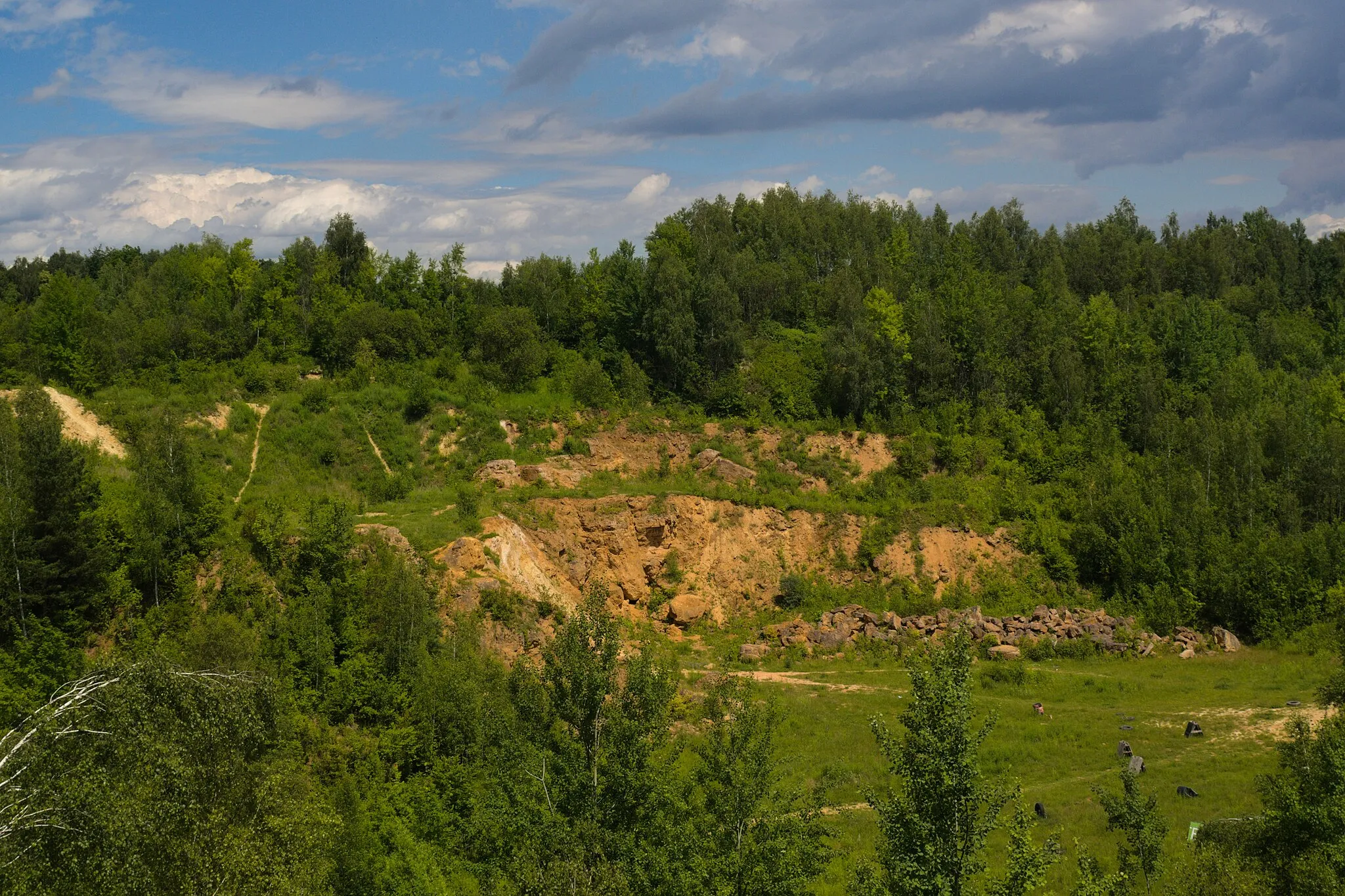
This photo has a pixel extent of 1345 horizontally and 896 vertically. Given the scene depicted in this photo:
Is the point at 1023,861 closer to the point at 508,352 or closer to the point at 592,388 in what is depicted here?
the point at 592,388

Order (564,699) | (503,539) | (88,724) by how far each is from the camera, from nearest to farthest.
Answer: (88,724) → (564,699) → (503,539)

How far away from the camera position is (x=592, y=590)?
3341 cm

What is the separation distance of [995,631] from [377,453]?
30.9m

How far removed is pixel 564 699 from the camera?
20734 mm

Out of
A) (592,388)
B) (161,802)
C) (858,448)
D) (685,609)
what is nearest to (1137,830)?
(161,802)

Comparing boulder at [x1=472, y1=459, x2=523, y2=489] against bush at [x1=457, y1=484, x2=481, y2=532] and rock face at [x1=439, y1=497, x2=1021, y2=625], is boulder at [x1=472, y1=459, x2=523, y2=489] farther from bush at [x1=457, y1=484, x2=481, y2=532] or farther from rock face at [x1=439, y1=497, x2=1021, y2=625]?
bush at [x1=457, y1=484, x2=481, y2=532]

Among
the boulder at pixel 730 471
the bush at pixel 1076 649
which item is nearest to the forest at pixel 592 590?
the boulder at pixel 730 471

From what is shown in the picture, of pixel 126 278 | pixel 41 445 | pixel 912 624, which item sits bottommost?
pixel 912 624

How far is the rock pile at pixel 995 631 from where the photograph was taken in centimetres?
4369

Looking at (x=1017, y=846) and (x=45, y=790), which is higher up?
(x=45, y=790)

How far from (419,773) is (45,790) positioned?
15.0 metres

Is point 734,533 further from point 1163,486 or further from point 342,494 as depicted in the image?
point 1163,486

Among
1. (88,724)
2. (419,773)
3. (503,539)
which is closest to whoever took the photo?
(88,724)

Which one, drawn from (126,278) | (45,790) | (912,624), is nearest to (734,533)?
(912,624)
